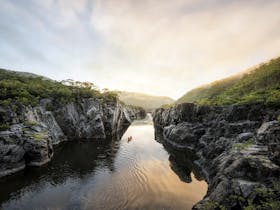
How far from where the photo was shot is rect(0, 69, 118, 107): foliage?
39.0 metres

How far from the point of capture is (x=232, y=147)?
24281 millimetres

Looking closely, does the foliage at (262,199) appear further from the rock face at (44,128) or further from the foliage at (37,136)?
the foliage at (37,136)

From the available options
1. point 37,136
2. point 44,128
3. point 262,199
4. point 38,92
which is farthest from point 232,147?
point 38,92

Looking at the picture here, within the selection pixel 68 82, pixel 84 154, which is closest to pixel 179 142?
pixel 84 154

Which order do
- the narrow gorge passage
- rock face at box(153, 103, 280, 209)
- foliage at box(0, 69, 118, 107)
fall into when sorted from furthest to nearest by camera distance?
foliage at box(0, 69, 118, 107), the narrow gorge passage, rock face at box(153, 103, 280, 209)

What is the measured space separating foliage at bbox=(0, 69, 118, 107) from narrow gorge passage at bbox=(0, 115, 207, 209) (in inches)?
617

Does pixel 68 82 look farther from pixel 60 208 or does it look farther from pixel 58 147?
pixel 60 208

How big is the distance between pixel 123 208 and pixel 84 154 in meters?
21.7

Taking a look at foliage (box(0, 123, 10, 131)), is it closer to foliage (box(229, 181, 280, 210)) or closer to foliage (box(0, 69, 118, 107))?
foliage (box(0, 69, 118, 107))

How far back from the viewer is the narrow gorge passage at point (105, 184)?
1941 centimetres

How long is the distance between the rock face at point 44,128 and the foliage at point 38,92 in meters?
1.80

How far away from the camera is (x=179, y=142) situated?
4519cm

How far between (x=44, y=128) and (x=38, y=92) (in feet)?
56.1

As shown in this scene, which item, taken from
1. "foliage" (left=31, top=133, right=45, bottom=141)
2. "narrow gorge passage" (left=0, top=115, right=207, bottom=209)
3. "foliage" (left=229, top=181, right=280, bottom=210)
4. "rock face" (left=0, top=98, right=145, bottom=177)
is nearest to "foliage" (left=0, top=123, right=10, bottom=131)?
"rock face" (left=0, top=98, right=145, bottom=177)
